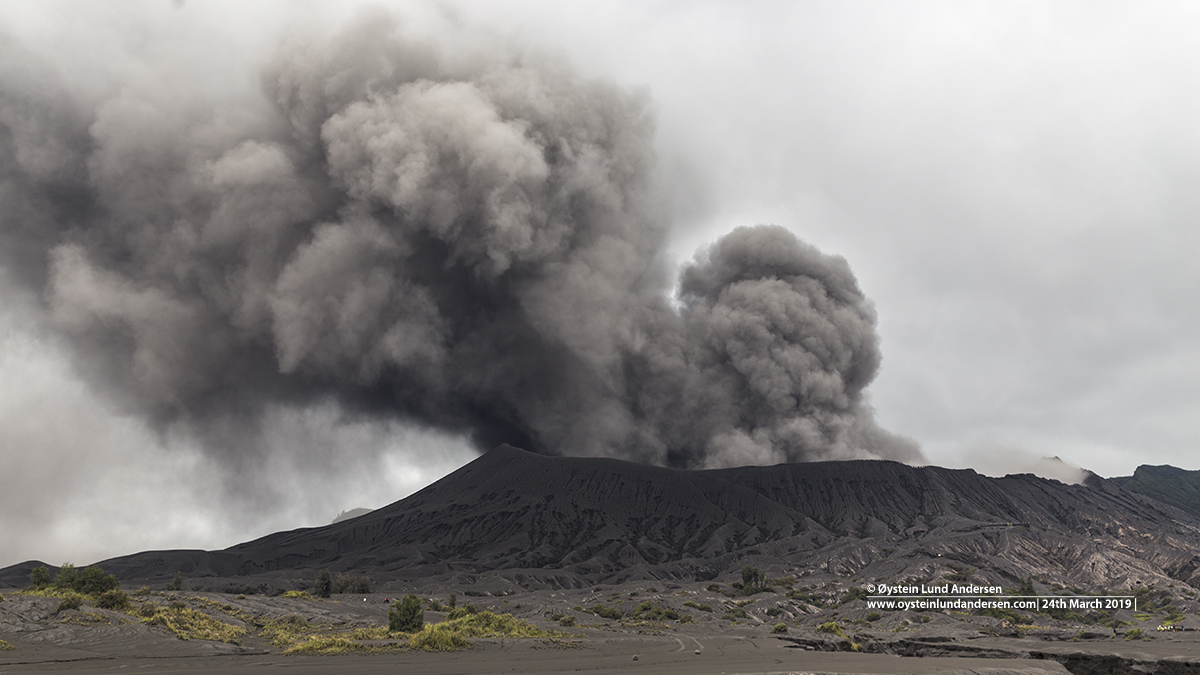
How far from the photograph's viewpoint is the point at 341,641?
26141 mm

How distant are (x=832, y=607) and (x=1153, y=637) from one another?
1072 inches

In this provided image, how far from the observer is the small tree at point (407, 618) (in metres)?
32.2

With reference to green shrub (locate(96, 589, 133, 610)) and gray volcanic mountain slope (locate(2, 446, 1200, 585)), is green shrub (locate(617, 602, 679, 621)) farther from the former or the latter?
gray volcanic mountain slope (locate(2, 446, 1200, 585))

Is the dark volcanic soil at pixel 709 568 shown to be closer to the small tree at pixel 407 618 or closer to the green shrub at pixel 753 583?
the green shrub at pixel 753 583

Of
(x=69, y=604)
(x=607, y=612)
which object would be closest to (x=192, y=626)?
(x=69, y=604)

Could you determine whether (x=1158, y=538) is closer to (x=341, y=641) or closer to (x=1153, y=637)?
(x=1153, y=637)

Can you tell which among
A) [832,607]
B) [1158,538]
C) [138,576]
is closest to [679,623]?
[832,607]

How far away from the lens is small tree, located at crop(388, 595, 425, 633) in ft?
106

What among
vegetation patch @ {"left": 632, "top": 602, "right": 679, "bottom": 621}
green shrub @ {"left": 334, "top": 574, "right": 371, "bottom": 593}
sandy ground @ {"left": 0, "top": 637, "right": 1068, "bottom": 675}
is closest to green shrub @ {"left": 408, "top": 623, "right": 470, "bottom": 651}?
sandy ground @ {"left": 0, "top": 637, "right": 1068, "bottom": 675}

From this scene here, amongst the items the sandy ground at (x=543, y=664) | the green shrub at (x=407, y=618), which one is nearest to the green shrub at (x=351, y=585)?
the green shrub at (x=407, y=618)

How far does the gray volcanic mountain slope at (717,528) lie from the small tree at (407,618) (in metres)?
60.5

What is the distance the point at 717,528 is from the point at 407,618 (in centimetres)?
9462

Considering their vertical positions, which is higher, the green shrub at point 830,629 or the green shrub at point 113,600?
the green shrub at point 113,600

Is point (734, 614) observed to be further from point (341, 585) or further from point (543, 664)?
point (341, 585)
